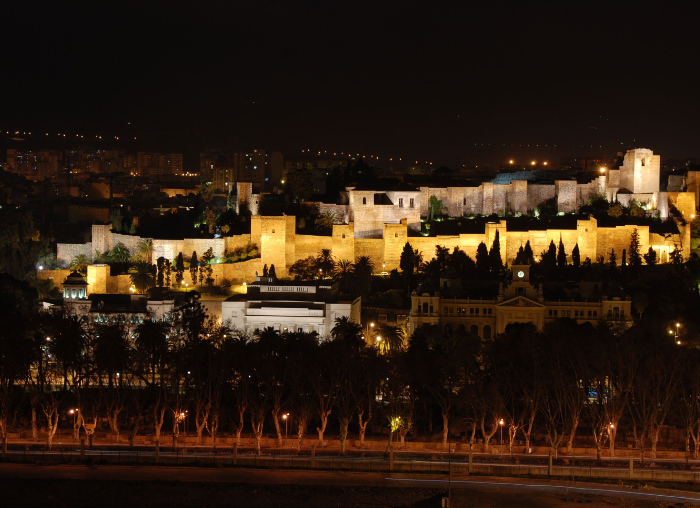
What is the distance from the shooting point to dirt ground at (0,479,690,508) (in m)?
27.3

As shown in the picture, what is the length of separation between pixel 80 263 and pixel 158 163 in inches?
2854

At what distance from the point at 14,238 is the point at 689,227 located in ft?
103

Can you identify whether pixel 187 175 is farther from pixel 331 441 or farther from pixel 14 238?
pixel 331 441

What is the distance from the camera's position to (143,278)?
45.3 m

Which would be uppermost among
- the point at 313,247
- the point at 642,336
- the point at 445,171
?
the point at 445,171

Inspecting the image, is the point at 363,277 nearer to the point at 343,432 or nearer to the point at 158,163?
the point at 343,432

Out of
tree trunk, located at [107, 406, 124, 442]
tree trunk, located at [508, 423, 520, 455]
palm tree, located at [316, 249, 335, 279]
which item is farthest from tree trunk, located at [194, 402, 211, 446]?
palm tree, located at [316, 249, 335, 279]

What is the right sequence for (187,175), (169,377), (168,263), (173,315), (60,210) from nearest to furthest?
(169,377)
(173,315)
(168,263)
(60,210)
(187,175)

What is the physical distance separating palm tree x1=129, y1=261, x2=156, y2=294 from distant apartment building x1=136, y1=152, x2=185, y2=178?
247ft

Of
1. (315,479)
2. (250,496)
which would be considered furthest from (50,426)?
(315,479)

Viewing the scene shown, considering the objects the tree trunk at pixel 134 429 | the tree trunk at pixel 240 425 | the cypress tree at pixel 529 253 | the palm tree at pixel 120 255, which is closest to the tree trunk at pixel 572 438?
the tree trunk at pixel 240 425

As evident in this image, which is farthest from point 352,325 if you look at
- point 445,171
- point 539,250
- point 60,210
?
point 60,210

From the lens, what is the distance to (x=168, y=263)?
46.7 meters

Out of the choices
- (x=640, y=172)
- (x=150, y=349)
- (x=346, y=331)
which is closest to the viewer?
(x=150, y=349)
